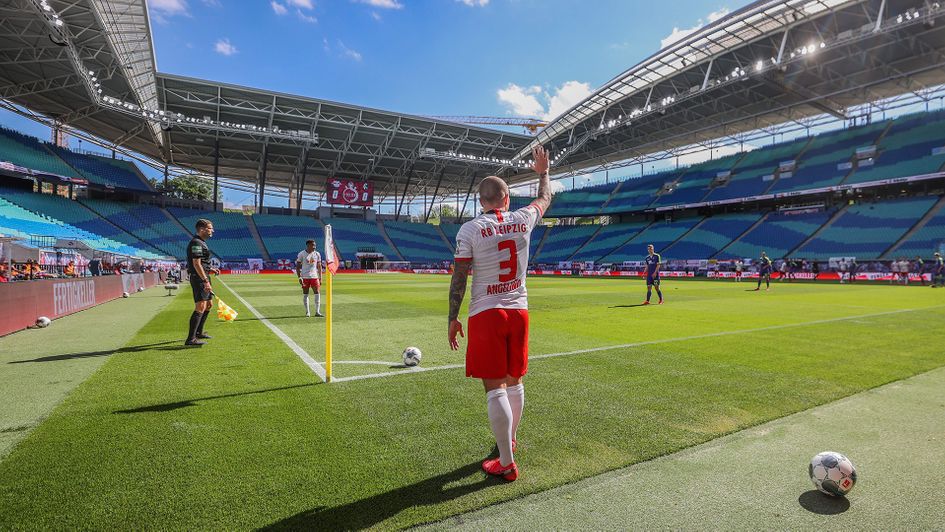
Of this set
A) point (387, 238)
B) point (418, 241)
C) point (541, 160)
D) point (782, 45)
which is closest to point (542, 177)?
point (541, 160)

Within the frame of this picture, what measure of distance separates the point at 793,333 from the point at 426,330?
7.46 metres

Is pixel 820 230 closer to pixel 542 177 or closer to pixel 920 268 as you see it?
pixel 920 268

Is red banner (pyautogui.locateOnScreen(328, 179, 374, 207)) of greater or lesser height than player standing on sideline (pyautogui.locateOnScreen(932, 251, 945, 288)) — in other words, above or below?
above

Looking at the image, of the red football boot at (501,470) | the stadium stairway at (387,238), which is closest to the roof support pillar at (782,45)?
the red football boot at (501,470)

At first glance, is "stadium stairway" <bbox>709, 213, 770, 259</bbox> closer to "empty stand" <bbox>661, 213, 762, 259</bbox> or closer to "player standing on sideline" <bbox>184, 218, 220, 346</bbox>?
"empty stand" <bbox>661, 213, 762, 259</bbox>

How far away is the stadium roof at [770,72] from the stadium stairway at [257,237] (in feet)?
119

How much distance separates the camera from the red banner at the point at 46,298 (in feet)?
29.7

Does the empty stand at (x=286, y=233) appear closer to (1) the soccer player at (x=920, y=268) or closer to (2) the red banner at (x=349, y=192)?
(2) the red banner at (x=349, y=192)

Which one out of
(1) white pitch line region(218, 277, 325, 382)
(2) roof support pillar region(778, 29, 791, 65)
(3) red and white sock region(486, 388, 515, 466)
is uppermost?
(2) roof support pillar region(778, 29, 791, 65)

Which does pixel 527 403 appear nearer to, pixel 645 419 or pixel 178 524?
pixel 645 419

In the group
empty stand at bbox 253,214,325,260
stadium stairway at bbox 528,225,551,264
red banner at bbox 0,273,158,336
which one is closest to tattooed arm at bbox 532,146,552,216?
red banner at bbox 0,273,158,336

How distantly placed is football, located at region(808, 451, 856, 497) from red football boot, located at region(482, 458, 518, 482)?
6.35 feet

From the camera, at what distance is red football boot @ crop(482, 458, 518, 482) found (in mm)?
3086

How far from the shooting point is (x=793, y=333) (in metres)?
9.15
